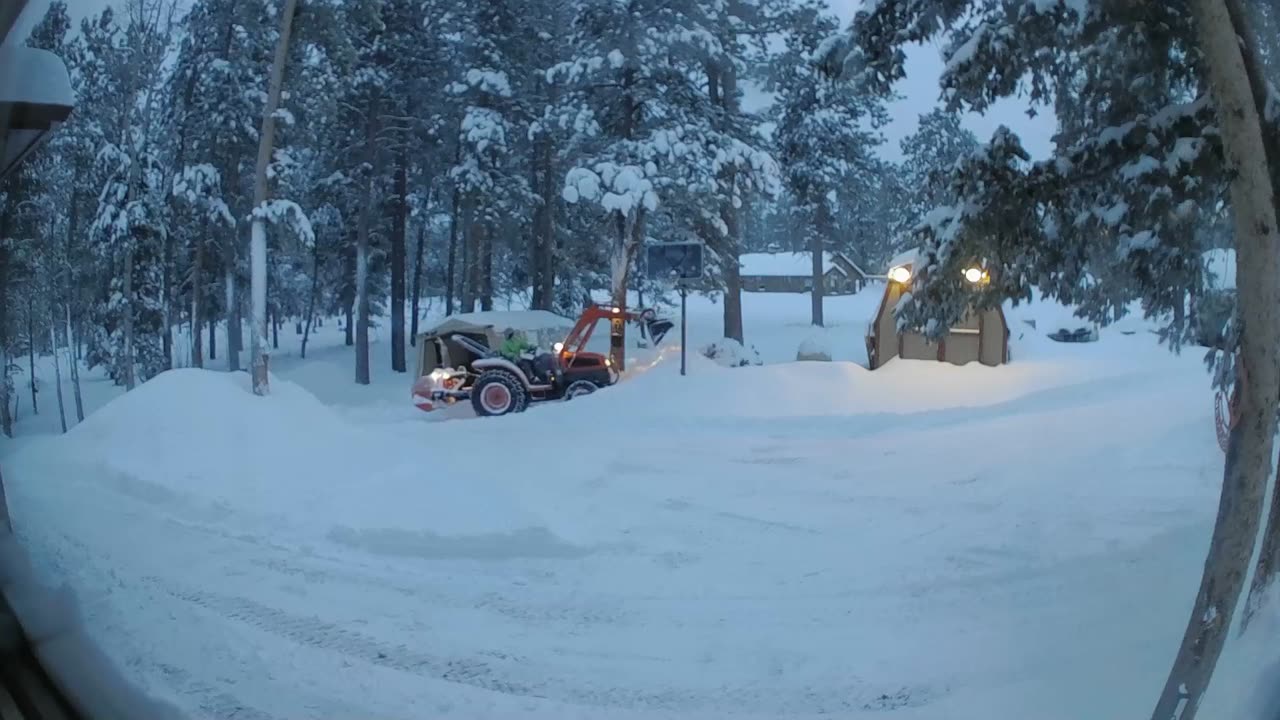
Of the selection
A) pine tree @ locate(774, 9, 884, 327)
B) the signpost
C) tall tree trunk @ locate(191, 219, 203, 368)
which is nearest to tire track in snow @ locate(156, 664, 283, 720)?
pine tree @ locate(774, 9, 884, 327)

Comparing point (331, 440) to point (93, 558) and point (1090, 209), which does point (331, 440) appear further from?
point (1090, 209)

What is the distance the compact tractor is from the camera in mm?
14969

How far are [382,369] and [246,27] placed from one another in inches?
493

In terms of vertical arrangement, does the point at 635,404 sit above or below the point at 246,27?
below

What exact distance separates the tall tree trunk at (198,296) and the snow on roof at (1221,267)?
46.6ft

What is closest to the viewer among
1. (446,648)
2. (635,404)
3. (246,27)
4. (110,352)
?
(446,648)

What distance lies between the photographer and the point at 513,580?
19.4ft

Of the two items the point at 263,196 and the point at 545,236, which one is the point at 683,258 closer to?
the point at 263,196

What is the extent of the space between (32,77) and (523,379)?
37.6 feet

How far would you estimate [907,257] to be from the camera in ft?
21.6

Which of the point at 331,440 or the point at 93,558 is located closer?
the point at 93,558

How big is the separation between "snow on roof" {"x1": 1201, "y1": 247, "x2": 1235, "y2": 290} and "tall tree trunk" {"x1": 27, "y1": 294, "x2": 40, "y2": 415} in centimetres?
745

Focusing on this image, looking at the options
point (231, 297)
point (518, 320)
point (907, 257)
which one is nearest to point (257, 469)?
point (907, 257)

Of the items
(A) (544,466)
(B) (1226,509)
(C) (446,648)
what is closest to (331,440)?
(A) (544,466)
